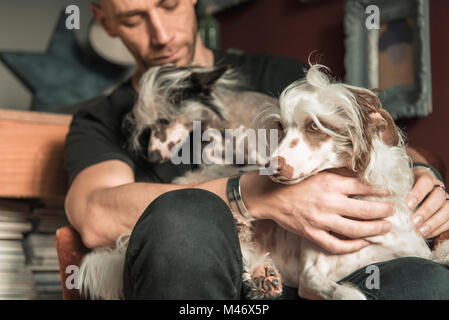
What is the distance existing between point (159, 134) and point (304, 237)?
77 cm

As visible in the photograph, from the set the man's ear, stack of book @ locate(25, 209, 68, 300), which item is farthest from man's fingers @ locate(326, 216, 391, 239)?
stack of book @ locate(25, 209, 68, 300)

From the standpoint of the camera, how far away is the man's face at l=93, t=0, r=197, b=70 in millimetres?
1752

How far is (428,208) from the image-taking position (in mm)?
1238

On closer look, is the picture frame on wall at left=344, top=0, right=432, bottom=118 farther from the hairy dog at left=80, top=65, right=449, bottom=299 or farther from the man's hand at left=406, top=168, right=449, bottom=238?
the hairy dog at left=80, top=65, right=449, bottom=299

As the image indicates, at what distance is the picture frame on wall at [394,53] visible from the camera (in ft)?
6.95

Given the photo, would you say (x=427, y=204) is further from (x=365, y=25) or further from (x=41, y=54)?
(x=41, y=54)

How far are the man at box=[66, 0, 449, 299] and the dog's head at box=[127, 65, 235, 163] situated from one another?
8cm

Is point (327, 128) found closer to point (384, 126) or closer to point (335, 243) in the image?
point (384, 126)

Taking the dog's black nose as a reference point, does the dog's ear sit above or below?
above

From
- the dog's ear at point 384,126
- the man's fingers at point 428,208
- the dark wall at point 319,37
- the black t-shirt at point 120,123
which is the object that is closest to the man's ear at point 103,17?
the black t-shirt at point 120,123

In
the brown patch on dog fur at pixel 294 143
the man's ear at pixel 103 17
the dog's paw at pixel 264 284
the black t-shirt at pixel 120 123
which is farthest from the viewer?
the man's ear at pixel 103 17

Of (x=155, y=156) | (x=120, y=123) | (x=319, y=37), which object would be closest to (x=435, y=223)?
(x=155, y=156)

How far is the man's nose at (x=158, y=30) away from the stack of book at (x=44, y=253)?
1.16m

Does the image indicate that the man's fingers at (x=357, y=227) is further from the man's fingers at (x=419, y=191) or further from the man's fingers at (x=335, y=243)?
the man's fingers at (x=419, y=191)
